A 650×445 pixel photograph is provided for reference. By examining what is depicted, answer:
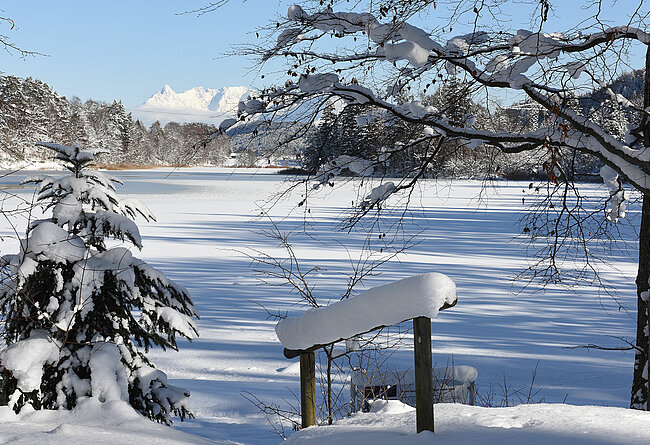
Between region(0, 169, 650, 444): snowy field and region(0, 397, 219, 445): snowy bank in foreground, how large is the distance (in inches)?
0.5

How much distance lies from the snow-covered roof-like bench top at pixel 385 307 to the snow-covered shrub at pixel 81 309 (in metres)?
1.91

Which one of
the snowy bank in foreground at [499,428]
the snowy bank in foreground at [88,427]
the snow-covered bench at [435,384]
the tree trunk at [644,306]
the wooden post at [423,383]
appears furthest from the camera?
the tree trunk at [644,306]

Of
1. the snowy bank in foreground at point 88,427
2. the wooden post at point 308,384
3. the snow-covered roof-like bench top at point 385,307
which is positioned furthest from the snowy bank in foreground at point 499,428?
the snowy bank in foreground at point 88,427

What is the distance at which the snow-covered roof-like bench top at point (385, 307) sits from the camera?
2523mm

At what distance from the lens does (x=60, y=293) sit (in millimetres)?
4375

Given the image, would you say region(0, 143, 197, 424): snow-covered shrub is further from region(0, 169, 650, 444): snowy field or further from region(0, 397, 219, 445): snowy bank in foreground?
region(0, 169, 650, 444): snowy field

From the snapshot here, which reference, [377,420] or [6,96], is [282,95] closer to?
[6,96]

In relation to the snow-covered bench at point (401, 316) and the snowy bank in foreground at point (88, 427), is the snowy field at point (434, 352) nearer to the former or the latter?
the snowy bank in foreground at point (88, 427)

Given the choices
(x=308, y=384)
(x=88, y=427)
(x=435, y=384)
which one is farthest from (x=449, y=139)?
(x=88, y=427)

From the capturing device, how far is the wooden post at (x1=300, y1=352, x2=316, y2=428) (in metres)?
3.24

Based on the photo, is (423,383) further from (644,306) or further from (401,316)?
(644,306)

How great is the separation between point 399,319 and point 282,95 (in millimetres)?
3005

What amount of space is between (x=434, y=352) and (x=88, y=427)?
5107mm

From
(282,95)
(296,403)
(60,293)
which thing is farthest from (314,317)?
(296,403)
